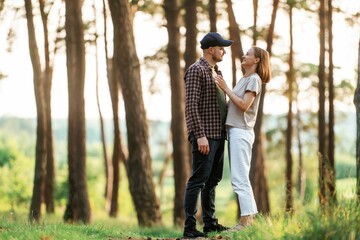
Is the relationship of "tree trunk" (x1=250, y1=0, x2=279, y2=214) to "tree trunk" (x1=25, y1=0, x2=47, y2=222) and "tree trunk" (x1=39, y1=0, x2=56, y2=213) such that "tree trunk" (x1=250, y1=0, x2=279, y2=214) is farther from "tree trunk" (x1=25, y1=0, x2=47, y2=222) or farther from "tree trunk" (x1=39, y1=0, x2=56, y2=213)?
"tree trunk" (x1=39, y1=0, x2=56, y2=213)

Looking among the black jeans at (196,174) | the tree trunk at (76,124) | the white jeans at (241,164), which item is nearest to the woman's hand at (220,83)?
the white jeans at (241,164)

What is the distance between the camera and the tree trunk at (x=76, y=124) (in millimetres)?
19484

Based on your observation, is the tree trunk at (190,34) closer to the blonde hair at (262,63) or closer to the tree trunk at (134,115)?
the tree trunk at (134,115)

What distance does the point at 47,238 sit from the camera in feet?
27.6

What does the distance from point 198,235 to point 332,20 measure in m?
15.9

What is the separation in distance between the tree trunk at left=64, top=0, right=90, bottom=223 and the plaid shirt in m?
10.2

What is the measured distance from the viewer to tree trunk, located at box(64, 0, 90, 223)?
1948 cm

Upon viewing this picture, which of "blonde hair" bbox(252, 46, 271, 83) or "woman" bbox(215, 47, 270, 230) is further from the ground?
"blonde hair" bbox(252, 46, 271, 83)

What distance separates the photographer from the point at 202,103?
964cm

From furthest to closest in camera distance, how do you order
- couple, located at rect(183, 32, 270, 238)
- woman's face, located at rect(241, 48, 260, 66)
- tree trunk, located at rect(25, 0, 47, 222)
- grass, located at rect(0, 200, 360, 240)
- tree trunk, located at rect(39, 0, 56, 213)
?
tree trunk, located at rect(39, 0, 56, 213)
tree trunk, located at rect(25, 0, 47, 222)
woman's face, located at rect(241, 48, 260, 66)
couple, located at rect(183, 32, 270, 238)
grass, located at rect(0, 200, 360, 240)

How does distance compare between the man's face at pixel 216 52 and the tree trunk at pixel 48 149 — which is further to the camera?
the tree trunk at pixel 48 149

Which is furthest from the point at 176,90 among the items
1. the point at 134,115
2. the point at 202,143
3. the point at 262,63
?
the point at 202,143

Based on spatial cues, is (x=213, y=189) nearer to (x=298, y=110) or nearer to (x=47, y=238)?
(x=47, y=238)

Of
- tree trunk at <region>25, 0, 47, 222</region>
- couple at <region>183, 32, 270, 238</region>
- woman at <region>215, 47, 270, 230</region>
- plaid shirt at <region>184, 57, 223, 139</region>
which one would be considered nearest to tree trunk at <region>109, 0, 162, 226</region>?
tree trunk at <region>25, 0, 47, 222</region>
